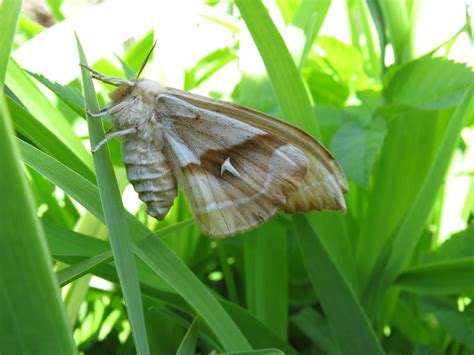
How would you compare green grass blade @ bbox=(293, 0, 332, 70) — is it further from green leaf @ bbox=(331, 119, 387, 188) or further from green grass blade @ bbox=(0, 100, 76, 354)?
green grass blade @ bbox=(0, 100, 76, 354)

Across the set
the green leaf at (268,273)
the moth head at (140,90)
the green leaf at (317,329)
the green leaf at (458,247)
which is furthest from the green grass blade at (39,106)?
the green leaf at (458,247)

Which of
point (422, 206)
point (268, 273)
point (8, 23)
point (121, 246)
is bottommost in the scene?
point (268, 273)

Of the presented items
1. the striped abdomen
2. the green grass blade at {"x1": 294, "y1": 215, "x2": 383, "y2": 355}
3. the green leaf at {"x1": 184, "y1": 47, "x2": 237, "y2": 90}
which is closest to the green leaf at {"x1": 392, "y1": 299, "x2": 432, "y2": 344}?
→ the green grass blade at {"x1": 294, "y1": 215, "x2": 383, "y2": 355}

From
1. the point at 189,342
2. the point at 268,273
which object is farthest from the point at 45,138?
the point at 268,273

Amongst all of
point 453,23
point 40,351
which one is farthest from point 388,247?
point 40,351

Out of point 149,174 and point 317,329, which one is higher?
point 149,174

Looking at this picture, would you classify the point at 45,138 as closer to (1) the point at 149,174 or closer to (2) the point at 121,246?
(1) the point at 149,174

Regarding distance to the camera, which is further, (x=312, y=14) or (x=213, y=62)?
(x=213, y=62)

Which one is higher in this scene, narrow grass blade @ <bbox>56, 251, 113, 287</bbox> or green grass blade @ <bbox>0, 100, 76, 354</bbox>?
green grass blade @ <bbox>0, 100, 76, 354</bbox>
